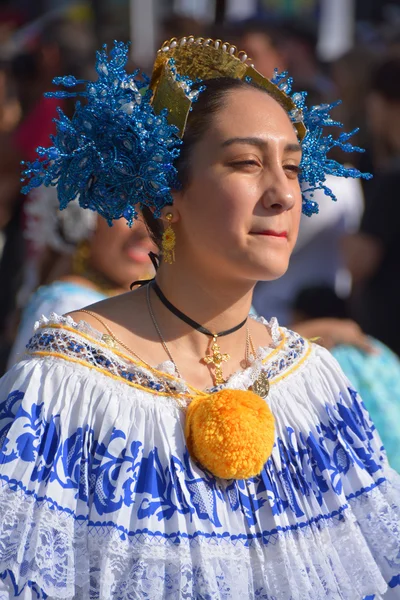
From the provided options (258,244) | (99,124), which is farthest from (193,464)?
(99,124)

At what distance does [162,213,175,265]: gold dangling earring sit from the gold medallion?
16.3 inches

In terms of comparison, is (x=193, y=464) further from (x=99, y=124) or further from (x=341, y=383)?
(x=99, y=124)

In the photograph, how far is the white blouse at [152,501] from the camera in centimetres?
249

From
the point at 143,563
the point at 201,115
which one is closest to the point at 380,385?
the point at 201,115

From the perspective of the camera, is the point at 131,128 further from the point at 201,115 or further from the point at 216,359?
the point at 216,359

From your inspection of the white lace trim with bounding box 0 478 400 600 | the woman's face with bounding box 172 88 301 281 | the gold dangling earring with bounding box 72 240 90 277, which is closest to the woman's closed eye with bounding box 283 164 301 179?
the woman's face with bounding box 172 88 301 281

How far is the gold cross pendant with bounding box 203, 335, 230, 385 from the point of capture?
9.27 feet

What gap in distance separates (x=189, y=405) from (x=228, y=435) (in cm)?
15

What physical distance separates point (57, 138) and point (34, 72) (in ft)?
19.6

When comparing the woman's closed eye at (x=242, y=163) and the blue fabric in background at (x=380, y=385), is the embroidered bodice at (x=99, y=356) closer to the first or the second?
the woman's closed eye at (x=242, y=163)

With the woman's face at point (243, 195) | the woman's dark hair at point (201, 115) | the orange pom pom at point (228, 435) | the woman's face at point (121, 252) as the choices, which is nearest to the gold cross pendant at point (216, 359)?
the orange pom pom at point (228, 435)

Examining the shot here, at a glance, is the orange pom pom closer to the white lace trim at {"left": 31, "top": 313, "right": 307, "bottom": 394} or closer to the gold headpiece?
the white lace trim at {"left": 31, "top": 313, "right": 307, "bottom": 394}

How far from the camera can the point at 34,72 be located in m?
8.58

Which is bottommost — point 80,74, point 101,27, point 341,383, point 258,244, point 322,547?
point 322,547
